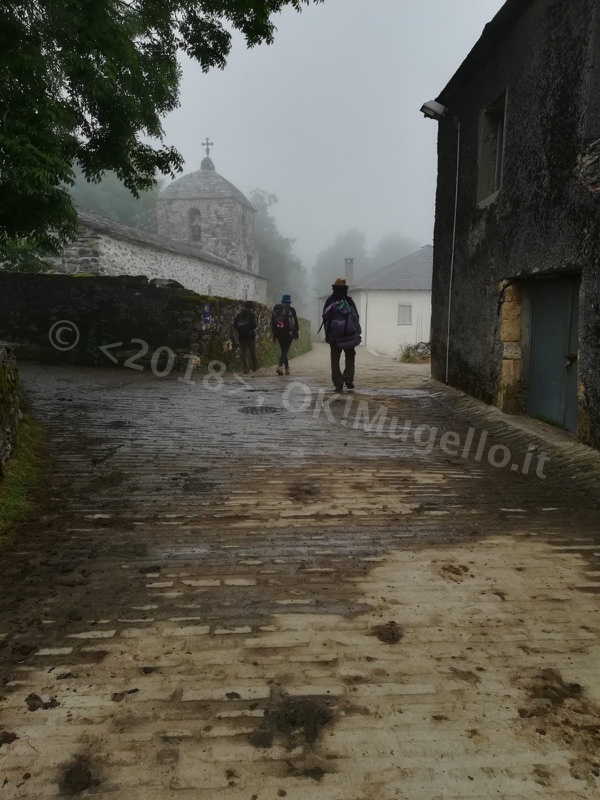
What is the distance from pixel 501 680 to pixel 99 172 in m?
7.94

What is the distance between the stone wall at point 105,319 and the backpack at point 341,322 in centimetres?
365

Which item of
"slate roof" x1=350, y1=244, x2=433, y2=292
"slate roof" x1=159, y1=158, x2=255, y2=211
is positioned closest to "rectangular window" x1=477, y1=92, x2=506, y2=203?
"slate roof" x1=350, y1=244, x2=433, y2=292

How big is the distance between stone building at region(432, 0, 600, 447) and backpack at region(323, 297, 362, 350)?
5.87 ft

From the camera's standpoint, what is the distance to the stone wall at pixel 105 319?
11898 mm

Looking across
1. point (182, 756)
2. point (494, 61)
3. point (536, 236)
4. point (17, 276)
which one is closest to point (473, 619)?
point (182, 756)

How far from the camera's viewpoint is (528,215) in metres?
6.79

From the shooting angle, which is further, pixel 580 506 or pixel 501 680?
pixel 580 506

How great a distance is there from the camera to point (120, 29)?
575 centimetres

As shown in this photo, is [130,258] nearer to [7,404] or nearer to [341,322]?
[341,322]

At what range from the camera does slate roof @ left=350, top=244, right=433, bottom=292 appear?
1288 inches

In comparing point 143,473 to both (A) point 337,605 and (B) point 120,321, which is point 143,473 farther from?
(B) point 120,321

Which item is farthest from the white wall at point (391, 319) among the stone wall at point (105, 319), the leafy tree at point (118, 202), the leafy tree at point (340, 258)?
the leafy tree at point (340, 258)

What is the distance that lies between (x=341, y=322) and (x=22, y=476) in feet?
18.8

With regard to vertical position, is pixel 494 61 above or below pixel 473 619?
above
